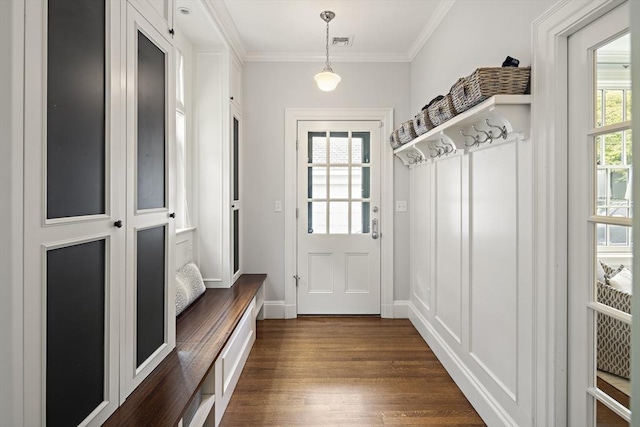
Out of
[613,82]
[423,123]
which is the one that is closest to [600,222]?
[613,82]

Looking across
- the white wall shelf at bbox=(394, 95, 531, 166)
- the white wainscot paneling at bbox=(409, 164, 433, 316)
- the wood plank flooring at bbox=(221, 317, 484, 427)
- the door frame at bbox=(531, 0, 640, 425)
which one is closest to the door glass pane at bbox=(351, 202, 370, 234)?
the white wainscot paneling at bbox=(409, 164, 433, 316)

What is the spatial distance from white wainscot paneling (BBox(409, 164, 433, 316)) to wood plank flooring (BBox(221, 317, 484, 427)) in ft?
1.18

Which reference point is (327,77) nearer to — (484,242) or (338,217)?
(338,217)

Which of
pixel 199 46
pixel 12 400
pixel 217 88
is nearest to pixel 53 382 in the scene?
pixel 12 400

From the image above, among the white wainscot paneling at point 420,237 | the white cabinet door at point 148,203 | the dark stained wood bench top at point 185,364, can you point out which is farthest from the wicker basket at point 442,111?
the dark stained wood bench top at point 185,364

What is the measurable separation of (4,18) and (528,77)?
1.84 meters

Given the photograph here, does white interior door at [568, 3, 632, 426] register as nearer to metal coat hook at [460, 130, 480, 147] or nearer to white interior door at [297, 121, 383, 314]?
metal coat hook at [460, 130, 480, 147]

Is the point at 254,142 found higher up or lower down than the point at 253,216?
Answer: higher up

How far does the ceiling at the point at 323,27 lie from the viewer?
2.59m

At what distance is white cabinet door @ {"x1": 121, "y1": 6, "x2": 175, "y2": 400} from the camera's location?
133cm

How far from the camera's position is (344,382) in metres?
2.33

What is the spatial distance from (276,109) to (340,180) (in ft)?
3.19

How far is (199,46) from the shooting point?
9.56 feet

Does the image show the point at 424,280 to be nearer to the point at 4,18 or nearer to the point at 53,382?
the point at 53,382
